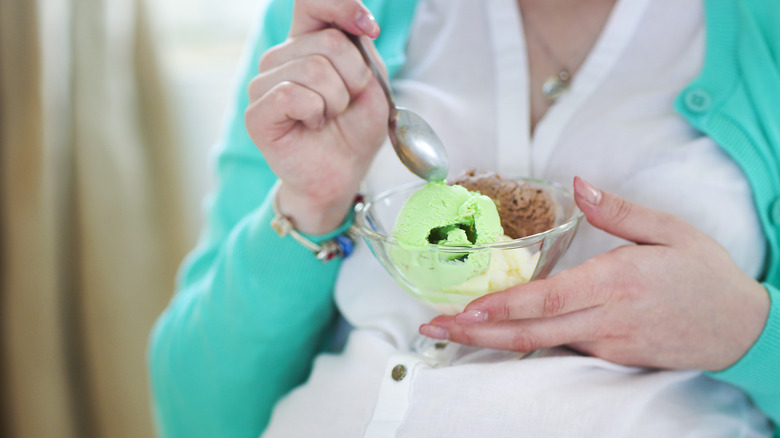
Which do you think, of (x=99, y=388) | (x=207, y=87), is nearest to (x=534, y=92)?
(x=207, y=87)

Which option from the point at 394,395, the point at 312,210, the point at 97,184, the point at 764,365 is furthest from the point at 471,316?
the point at 97,184

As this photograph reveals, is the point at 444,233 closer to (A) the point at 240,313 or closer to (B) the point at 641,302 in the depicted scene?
(B) the point at 641,302

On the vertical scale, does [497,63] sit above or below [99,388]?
above

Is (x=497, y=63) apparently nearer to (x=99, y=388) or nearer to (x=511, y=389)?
(x=511, y=389)

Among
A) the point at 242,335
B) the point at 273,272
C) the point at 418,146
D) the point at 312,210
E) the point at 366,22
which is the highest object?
the point at 366,22

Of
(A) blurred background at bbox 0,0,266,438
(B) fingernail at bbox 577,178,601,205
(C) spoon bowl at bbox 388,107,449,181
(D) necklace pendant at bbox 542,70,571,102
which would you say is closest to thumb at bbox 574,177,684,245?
(B) fingernail at bbox 577,178,601,205

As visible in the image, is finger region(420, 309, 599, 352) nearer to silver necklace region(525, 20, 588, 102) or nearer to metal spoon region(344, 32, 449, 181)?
metal spoon region(344, 32, 449, 181)
